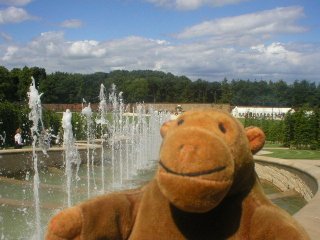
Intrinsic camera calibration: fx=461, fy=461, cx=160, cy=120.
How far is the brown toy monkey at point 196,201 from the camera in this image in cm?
226

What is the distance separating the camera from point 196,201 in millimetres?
2230

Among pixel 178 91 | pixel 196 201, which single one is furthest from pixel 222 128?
pixel 178 91

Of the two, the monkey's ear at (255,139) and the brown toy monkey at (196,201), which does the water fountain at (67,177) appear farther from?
the monkey's ear at (255,139)

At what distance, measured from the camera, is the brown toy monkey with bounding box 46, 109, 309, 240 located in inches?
88.8

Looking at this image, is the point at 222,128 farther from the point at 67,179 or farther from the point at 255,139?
the point at 67,179

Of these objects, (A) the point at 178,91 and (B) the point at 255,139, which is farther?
(A) the point at 178,91

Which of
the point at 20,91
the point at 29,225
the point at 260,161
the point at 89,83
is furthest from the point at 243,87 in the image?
the point at 29,225

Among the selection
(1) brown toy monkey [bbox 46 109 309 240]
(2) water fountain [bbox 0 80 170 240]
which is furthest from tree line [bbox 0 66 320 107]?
(1) brown toy monkey [bbox 46 109 309 240]

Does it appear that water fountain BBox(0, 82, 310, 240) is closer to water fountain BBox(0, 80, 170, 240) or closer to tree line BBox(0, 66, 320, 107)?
water fountain BBox(0, 80, 170, 240)

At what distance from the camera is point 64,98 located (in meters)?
99.0

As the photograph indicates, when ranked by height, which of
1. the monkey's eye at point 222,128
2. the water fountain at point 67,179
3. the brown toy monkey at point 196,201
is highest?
the monkey's eye at point 222,128

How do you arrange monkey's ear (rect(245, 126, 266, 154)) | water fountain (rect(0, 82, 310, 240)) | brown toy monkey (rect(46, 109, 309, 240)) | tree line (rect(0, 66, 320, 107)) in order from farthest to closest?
tree line (rect(0, 66, 320, 107))
water fountain (rect(0, 82, 310, 240))
monkey's ear (rect(245, 126, 266, 154))
brown toy monkey (rect(46, 109, 309, 240))

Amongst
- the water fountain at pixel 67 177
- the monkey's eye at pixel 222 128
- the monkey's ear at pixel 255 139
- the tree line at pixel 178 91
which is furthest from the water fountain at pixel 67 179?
the tree line at pixel 178 91

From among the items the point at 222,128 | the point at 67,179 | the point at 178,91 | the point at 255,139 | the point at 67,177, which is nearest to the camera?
the point at 222,128
